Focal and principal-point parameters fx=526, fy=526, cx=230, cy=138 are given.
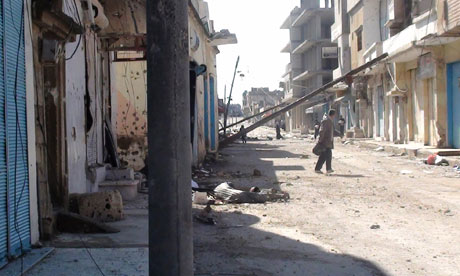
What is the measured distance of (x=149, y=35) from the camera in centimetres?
182

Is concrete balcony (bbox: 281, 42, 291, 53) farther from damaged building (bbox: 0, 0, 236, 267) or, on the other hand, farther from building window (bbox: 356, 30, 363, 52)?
damaged building (bbox: 0, 0, 236, 267)

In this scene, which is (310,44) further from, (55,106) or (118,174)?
(55,106)

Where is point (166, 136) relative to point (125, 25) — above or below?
below

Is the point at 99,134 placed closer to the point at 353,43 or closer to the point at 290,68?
the point at 353,43

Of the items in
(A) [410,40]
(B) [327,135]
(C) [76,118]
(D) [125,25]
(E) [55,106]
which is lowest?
(B) [327,135]

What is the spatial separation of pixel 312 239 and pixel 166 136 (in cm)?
476

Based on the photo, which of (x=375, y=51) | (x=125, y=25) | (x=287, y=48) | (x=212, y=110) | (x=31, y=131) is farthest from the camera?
(x=287, y=48)

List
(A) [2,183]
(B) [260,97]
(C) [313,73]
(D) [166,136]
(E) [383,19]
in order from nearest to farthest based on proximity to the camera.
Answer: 1. (D) [166,136]
2. (A) [2,183]
3. (E) [383,19]
4. (C) [313,73]
5. (B) [260,97]

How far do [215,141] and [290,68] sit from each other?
4626cm

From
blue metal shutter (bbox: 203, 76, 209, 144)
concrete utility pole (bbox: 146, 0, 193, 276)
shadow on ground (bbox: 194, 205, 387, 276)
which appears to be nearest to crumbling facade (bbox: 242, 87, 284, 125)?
blue metal shutter (bbox: 203, 76, 209, 144)

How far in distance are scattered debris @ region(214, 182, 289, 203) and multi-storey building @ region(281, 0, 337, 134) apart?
4070cm

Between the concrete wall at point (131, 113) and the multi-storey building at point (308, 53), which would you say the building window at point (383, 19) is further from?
the multi-storey building at point (308, 53)

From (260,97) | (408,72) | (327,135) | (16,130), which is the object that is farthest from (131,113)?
(260,97)

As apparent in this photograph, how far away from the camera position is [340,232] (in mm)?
6582
